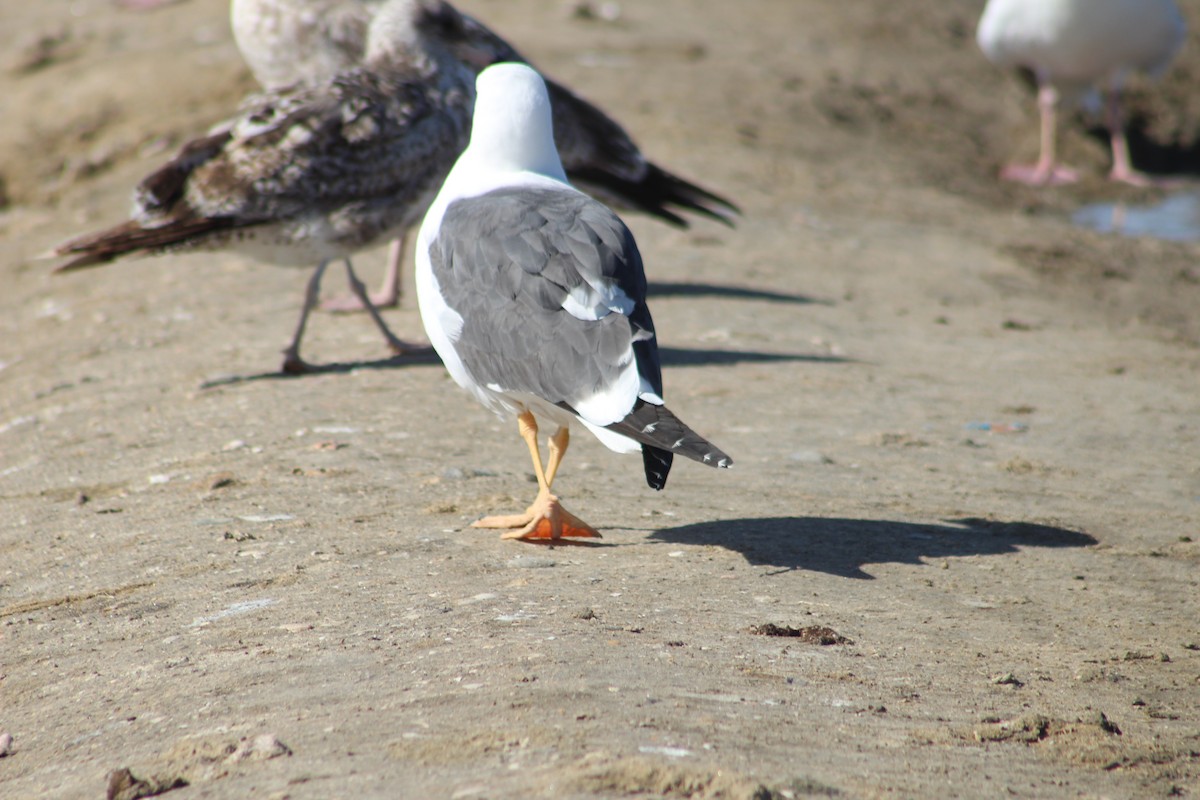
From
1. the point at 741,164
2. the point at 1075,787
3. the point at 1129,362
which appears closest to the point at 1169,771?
the point at 1075,787

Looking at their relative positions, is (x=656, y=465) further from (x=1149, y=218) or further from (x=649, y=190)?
(x=1149, y=218)

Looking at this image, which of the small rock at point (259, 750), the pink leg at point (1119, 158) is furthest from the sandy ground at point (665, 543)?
the pink leg at point (1119, 158)

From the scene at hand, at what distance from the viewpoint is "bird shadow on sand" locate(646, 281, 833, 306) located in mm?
7895

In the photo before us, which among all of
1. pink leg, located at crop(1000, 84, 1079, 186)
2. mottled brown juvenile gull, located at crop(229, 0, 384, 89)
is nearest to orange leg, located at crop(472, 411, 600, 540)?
mottled brown juvenile gull, located at crop(229, 0, 384, 89)

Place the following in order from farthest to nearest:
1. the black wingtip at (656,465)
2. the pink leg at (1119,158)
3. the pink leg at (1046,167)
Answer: the pink leg at (1119,158), the pink leg at (1046,167), the black wingtip at (656,465)

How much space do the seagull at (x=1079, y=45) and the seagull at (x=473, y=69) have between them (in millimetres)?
5574

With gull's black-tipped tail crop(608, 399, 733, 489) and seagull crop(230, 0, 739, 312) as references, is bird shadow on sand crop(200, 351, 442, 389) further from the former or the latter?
gull's black-tipped tail crop(608, 399, 733, 489)

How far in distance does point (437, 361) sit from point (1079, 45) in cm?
874

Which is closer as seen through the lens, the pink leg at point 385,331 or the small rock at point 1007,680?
the small rock at point 1007,680

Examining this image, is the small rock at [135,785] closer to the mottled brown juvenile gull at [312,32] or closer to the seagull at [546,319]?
the seagull at [546,319]

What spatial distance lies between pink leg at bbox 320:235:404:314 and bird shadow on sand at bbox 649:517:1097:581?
381cm

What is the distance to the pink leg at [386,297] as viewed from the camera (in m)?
7.70

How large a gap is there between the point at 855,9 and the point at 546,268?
14.0m

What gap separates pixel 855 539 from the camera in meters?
4.30
